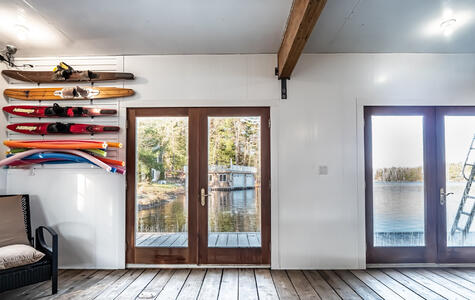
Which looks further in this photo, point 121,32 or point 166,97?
point 166,97

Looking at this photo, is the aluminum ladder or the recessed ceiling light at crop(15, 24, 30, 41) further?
the aluminum ladder

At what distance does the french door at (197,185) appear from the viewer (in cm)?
375

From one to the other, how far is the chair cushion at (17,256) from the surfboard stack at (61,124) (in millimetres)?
1157

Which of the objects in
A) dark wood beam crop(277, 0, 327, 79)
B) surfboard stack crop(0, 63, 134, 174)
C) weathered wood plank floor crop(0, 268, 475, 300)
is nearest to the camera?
dark wood beam crop(277, 0, 327, 79)

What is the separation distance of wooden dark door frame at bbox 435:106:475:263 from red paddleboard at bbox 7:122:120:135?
4.31 m

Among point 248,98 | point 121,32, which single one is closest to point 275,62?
point 248,98

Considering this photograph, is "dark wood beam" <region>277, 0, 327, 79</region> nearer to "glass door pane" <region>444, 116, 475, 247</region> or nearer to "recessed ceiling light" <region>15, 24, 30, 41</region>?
"glass door pane" <region>444, 116, 475, 247</region>

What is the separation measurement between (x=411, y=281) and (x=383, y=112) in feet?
6.88

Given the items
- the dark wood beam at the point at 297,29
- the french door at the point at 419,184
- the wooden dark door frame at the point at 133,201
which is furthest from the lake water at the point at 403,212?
the wooden dark door frame at the point at 133,201

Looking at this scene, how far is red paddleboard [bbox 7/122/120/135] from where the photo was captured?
3735mm

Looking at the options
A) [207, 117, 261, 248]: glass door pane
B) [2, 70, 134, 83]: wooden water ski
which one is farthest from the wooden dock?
[2, 70, 134, 83]: wooden water ski

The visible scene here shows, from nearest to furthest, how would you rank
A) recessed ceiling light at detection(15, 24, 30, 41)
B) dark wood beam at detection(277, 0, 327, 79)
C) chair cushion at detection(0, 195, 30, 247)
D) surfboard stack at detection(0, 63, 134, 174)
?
1. dark wood beam at detection(277, 0, 327, 79)
2. recessed ceiling light at detection(15, 24, 30, 41)
3. chair cushion at detection(0, 195, 30, 247)
4. surfboard stack at detection(0, 63, 134, 174)

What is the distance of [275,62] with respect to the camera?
12.6ft

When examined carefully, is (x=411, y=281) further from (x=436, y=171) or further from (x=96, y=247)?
(x=96, y=247)
